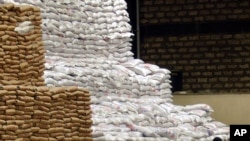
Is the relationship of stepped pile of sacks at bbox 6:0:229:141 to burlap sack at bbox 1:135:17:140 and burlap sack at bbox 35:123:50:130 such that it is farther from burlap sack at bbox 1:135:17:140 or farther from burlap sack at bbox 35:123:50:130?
burlap sack at bbox 1:135:17:140

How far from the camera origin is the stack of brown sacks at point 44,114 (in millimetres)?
7441

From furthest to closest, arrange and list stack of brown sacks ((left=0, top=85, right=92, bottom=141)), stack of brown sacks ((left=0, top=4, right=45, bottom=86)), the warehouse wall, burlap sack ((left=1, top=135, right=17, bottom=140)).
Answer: the warehouse wall → stack of brown sacks ((left=0, top=4, right=45, bottom=86)) → stack of brown sacks ((left=0, top=85, right=92, bottom=141)) → burlap sack ((left=1, top=135, right=17, bottom=140))

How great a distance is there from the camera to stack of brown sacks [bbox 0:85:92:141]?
24.4ft

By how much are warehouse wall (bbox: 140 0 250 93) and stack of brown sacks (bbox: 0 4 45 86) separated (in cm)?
552

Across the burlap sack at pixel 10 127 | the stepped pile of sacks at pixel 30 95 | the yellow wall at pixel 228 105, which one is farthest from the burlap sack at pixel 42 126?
the yellow wall at pixel 228 105

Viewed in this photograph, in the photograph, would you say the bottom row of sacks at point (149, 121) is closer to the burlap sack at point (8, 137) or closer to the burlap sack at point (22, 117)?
the burlap sack at point (22, 117)

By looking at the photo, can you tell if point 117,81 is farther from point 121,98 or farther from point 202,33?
point 202,33

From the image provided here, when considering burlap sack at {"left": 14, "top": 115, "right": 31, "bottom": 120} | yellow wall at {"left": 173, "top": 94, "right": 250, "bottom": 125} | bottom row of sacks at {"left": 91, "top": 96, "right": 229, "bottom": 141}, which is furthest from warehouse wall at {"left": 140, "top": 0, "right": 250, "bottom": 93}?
burlap sack at {"left": 14, "top": 115, "right": 31, "bottom": 120}

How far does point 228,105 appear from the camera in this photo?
1231cm

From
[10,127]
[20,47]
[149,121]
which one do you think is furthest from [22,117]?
[149,121]

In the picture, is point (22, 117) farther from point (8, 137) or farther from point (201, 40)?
point (201, 40)

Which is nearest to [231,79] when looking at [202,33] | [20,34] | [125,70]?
[202,33]

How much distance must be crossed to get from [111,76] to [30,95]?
2.38m

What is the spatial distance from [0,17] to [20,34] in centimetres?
26
